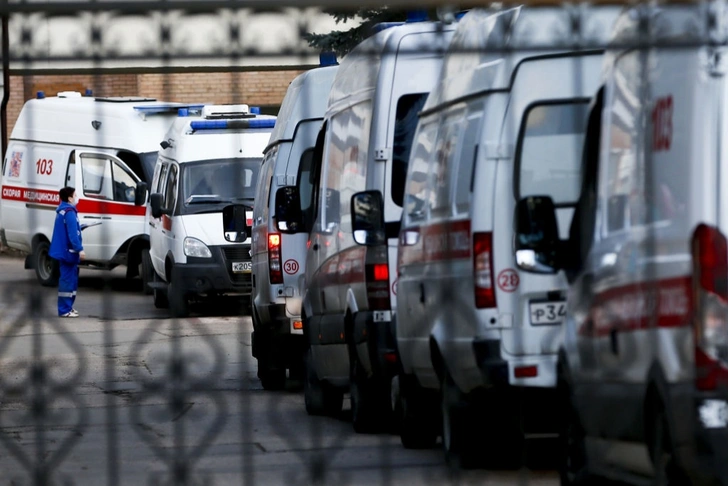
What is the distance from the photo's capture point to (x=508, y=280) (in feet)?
22.0

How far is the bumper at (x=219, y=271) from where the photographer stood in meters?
16.8

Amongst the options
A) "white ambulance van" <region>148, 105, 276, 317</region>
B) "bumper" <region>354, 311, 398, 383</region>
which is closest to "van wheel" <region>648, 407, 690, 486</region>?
"bumper" <region>354, 311, 398, 383</region>

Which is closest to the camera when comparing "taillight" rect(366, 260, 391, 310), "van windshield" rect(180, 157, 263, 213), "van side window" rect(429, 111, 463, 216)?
"van side window" rect(429, 111, 463, 216)

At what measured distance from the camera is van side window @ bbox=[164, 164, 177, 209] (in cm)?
1910

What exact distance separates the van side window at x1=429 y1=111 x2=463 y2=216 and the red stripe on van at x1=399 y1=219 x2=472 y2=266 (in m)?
0.13

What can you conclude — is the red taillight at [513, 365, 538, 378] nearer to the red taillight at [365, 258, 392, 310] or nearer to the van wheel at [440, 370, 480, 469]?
the van wheel at [440, 370, 480, 469]

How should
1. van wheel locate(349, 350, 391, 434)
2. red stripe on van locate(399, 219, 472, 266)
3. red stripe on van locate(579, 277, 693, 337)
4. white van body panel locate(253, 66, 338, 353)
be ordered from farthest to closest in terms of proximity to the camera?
1. white van body panel locate(253, 66, 338, 353)
2. van wheel locate(349, 350, 391, 434)
3. red stripe on van locate(399, 219, 472, 266)
4. red stripe on van locate(579, 277, 693, 337)

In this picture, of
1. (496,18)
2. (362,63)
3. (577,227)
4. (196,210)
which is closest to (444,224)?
(577,227)

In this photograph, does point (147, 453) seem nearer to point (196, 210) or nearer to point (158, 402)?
point (158, 402)

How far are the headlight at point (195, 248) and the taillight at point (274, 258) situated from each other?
20.3ft

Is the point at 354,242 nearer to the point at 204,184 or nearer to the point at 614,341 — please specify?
the point at 614,341

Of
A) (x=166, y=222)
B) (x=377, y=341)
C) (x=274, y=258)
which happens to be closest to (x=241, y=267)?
(x=166, y=222)

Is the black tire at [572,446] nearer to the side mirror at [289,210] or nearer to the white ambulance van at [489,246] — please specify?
the white ambulance van at [489,246]

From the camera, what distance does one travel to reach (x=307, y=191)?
1190cm
